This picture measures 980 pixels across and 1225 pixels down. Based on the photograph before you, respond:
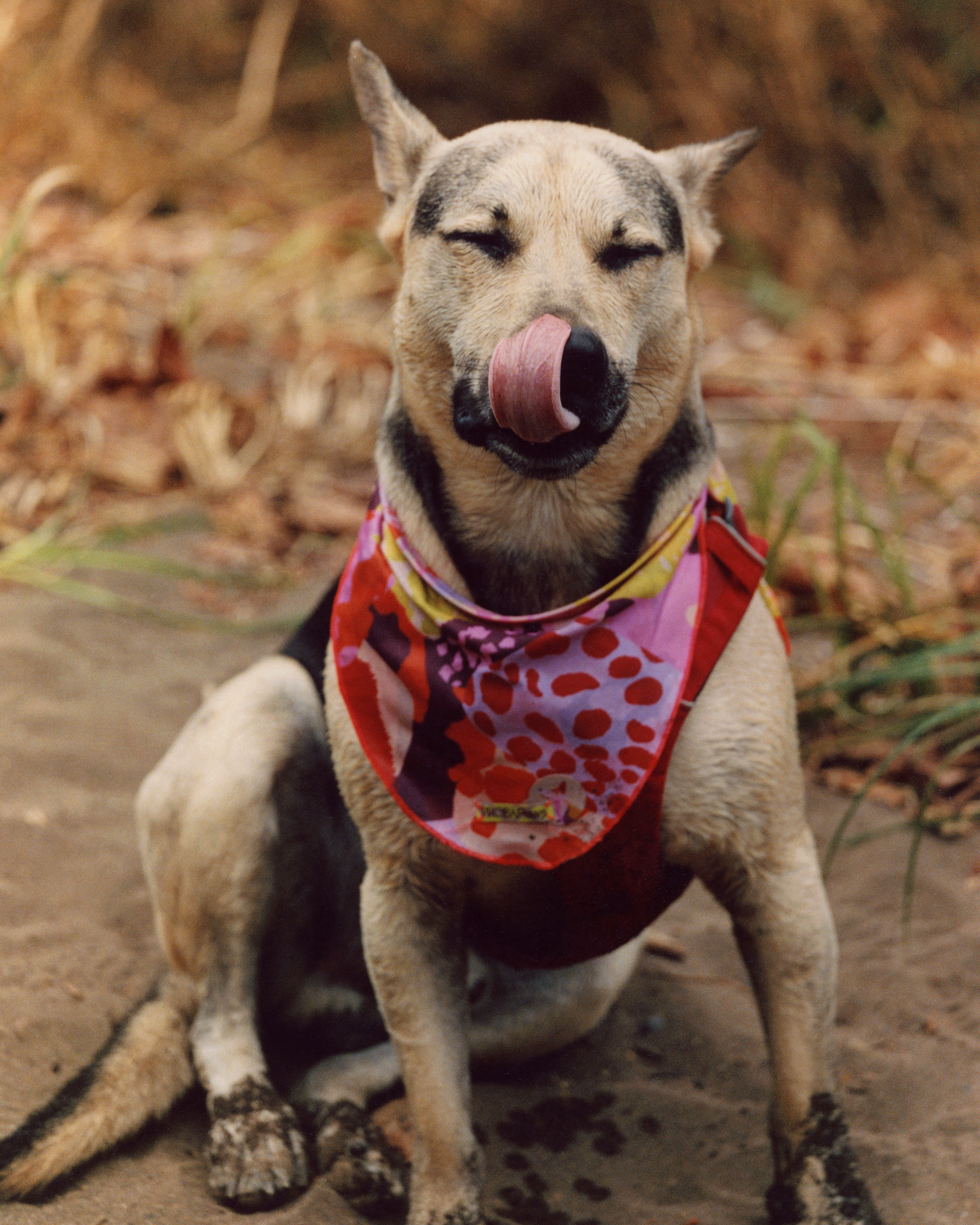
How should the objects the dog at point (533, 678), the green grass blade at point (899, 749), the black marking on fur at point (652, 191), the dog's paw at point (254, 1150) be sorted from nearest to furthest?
1. the dog at point (533, 678)
2. the black marking on fur at point (652, 191)
3. the dog's paw at point (254, 1150)
4. the green grass blade at point (899, 749)

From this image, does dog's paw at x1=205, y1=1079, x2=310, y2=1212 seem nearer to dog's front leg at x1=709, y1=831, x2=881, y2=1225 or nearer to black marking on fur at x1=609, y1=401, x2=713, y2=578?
dog's front leg at x1=709, y1=831, x2=881, y2=1225

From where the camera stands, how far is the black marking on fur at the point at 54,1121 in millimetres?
2363

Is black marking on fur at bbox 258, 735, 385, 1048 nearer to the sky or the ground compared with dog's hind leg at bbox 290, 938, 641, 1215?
nearer to the sky

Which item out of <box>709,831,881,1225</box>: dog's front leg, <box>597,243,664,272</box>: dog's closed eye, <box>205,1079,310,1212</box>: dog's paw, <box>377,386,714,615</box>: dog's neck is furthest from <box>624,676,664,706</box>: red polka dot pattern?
<box>205,1079,310,1212</box>: dog's paw

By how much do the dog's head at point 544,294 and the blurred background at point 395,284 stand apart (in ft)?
5.06

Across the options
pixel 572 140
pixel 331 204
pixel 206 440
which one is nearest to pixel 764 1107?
pixel 572 140

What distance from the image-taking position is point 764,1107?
290 cm

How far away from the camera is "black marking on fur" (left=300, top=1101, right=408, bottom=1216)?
2.52 metres

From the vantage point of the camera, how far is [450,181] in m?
2.41

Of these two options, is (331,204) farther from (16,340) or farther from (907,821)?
(907,821)

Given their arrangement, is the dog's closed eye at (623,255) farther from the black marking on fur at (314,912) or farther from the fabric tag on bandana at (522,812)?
the black marking on fur at (314,912)

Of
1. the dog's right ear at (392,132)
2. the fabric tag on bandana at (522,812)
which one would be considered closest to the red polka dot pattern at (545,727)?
the fabric tag on bandana at (522,812)

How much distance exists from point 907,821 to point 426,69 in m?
8.15

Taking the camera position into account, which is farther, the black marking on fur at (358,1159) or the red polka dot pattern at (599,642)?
the black marking on fur at (358,1159)
